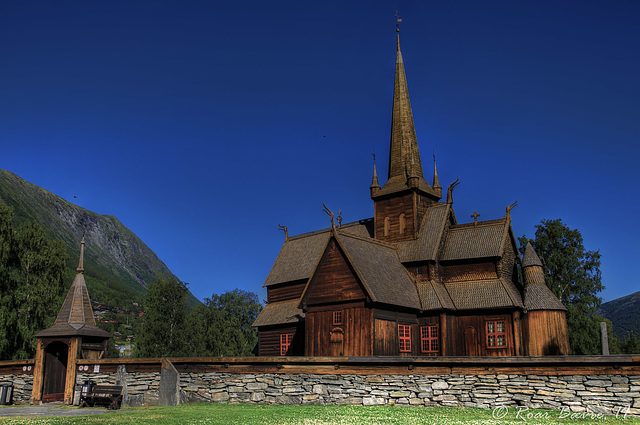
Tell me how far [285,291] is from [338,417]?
98.0 feet

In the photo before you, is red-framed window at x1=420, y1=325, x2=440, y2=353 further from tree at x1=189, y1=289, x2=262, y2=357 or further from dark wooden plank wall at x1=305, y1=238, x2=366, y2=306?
tree at x1=189, y1=289, x2=262, y2=357

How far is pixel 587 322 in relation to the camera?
46.7 m

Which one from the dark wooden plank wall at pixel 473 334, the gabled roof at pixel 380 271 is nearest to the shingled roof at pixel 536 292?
the dark wooden plank wall at pixel 473 334

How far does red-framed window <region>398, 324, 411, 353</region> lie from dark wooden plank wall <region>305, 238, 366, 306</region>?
408 centimetres

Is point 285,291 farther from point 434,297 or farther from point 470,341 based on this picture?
point 470,341

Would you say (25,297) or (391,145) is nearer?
(25,297)

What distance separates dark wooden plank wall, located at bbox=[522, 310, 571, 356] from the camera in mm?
33438

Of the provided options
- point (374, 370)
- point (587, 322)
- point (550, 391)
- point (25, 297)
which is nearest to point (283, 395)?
point (374, 370)

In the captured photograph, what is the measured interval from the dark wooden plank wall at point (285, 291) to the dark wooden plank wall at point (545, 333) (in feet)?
57.4

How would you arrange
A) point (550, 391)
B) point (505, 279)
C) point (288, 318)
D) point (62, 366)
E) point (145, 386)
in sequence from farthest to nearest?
point (288, 318) → point (505, 279) → point (62, 366) → point (145, 386) → point (550, 391)

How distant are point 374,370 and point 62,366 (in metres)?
19.2

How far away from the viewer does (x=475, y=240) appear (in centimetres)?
3853

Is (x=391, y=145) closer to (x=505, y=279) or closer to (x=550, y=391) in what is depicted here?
(x=505, y=279)

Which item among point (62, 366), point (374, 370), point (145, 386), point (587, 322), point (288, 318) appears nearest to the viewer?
point (374, 370)
